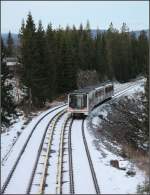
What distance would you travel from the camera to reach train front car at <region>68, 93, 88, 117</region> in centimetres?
4194

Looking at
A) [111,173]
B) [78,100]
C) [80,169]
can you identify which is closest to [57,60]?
[78,100]

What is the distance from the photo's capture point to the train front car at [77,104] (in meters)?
41.9

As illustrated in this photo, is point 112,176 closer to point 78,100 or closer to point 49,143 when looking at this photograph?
point 49,143

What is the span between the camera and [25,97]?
54156 mm

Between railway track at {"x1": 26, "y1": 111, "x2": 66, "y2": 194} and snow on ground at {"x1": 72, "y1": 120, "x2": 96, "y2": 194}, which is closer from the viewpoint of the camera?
snow on ground at {"x1": 72, "y1": 120, "x2": 96, "y2": 194}

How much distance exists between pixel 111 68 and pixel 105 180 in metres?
89.7

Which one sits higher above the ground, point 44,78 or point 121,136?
point 44,78

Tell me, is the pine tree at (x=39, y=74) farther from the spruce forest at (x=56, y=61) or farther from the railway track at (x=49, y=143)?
the railway track at (x=49, y=143)

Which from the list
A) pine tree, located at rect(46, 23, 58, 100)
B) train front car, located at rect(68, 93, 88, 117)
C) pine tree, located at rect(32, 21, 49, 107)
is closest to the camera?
train front car, located at rect(68, 93, 88, 117)

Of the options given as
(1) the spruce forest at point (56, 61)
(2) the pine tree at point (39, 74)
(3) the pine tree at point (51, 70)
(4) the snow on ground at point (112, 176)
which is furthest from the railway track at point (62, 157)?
(3) the pine tree at point (51, 70)

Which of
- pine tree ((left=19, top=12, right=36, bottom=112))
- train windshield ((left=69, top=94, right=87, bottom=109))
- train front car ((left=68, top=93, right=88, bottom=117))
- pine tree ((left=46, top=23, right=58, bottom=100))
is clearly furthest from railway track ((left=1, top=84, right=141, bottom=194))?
pine tree ((left=46, top=23, right=58, bottom=100))

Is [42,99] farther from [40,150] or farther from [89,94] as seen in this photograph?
[40,150]

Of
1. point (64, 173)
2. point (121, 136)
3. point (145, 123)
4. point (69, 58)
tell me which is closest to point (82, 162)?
point (64, 173)

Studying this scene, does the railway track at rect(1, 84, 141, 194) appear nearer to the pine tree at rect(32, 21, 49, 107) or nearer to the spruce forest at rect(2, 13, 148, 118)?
the spruce forest at rect(2, 13, 148, 118)
